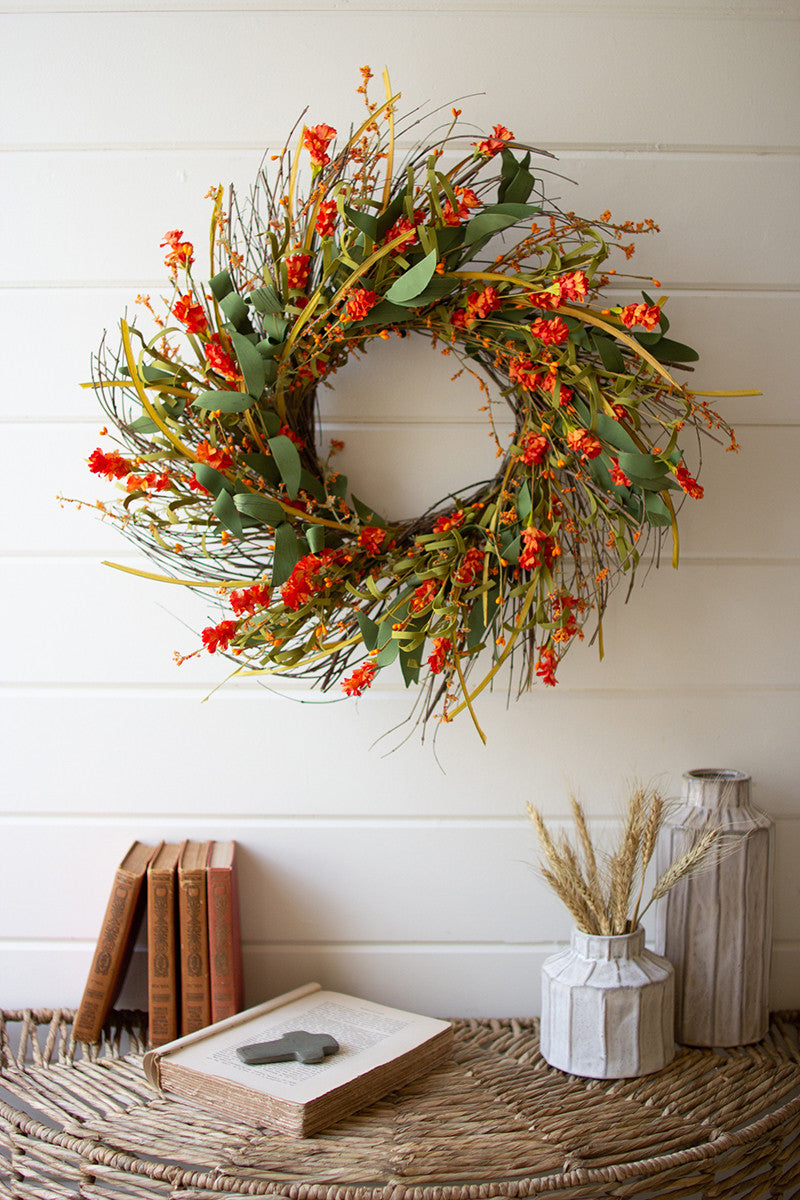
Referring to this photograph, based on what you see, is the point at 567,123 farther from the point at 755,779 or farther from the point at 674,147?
the point at 755,779

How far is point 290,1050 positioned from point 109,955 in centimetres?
26

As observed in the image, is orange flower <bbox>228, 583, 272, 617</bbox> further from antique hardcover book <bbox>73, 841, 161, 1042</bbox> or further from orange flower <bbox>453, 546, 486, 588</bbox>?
antique hardcover book <bbox>73, 841, 161, 1042</bbox>

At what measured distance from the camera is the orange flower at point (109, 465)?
987 millimetres

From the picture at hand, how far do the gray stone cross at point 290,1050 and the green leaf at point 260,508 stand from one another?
1.73 feet

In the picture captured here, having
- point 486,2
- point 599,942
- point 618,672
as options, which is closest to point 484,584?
point 618,672

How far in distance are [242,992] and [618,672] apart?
60 centimetres


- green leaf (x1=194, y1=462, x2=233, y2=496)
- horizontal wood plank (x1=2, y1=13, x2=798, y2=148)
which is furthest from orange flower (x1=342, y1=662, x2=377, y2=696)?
horizontal wood plank (x1=2, y1=13, x2=798, y2=148)

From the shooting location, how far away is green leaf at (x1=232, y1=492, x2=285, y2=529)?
983 mm

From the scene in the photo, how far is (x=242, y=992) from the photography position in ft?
3.96

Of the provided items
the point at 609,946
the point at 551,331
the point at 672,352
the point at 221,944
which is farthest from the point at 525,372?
the point at 221,944

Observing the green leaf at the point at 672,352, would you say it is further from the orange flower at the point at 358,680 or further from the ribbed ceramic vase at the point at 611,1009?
the ribbed ceramic vase at the point at 611,1009

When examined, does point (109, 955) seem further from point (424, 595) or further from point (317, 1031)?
point (424, 595)

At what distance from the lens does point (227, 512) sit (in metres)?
0.99

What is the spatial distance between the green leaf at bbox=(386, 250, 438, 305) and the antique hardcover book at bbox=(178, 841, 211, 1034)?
66 centimetres
